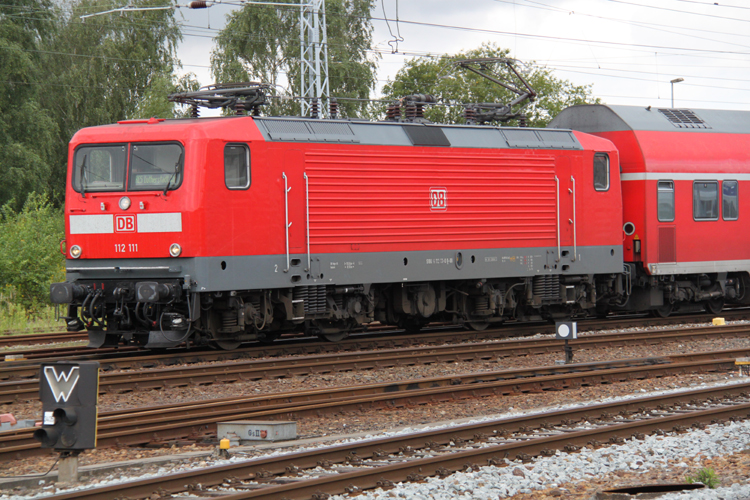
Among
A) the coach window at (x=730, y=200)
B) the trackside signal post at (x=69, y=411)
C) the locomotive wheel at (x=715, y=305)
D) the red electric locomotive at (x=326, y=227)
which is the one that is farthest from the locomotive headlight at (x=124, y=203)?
the locomotive wheel at (x=715, y=305)

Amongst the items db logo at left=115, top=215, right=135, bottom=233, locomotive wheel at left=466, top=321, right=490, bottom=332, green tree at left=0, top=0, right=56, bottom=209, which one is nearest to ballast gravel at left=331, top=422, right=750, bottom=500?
db logo at left=115, top=215, right=135, bottom=233

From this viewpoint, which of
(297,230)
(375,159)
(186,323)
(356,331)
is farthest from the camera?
(356,331)

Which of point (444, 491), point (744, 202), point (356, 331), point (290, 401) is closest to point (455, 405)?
point (290, 401)

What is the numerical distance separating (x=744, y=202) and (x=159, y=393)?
1452 centimetres

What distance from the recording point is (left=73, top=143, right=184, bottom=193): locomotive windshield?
13430 millimetres

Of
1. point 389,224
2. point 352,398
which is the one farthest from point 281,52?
point 352,398

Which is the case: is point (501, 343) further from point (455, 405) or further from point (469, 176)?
point (455, 405)

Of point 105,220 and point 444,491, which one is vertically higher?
point 105,220

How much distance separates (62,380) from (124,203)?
6748 mm

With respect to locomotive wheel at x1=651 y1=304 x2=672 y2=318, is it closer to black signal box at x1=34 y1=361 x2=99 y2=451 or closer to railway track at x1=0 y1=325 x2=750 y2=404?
railway track at x1=0 y1=325 x2=750 y2=404

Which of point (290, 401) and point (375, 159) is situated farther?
point (375, 159)

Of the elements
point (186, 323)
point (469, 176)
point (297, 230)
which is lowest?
point (186, 323)

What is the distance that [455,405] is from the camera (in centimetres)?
1055

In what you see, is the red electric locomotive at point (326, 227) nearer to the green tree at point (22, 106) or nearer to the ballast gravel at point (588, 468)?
the ballast gravel at point (588, 468)
